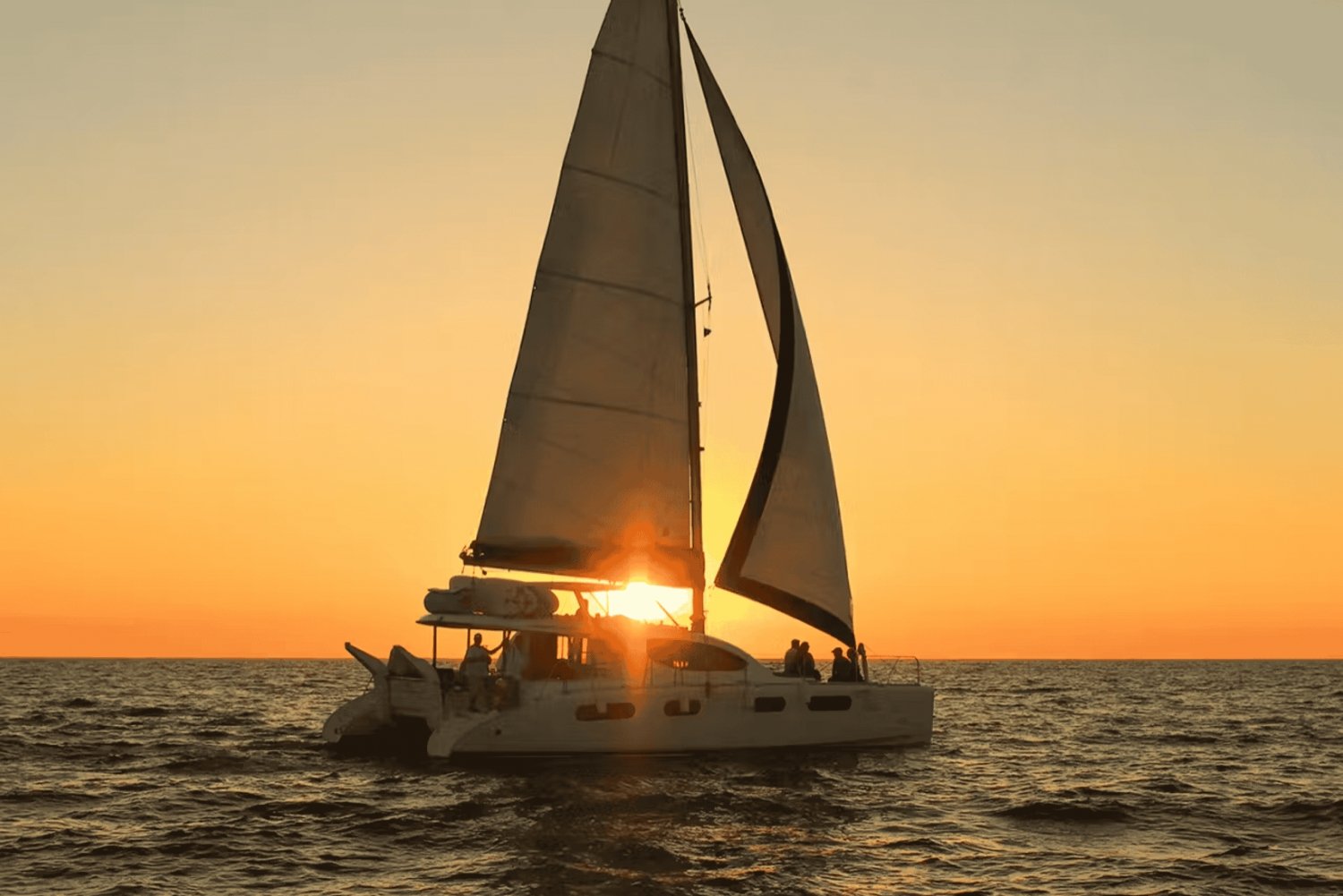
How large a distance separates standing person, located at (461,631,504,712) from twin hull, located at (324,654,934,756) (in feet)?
0.68

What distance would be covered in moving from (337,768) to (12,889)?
33.7ft

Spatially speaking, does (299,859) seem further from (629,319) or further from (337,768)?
(629,319)

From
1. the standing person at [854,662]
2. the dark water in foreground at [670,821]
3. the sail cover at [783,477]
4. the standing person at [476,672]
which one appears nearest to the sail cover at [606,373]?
the sail cover at [783,477]

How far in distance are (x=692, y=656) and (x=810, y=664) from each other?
3.33 metres

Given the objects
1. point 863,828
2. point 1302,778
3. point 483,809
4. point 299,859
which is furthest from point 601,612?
point 1302,778

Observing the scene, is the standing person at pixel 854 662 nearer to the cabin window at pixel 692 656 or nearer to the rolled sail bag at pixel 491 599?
the cabin window at pixel 692 656

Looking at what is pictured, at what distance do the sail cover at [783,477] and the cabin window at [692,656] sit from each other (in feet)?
6.42

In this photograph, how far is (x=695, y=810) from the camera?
19938 millimetres

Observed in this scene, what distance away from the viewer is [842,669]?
26797 millimetres

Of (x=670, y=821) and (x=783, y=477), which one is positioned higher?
(x=783, y=477)

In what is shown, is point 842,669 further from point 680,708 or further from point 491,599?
point 491,599

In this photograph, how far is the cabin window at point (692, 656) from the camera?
79.0 feet

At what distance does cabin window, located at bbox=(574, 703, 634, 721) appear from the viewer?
2303 cm

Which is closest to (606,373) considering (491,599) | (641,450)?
(641,450)
